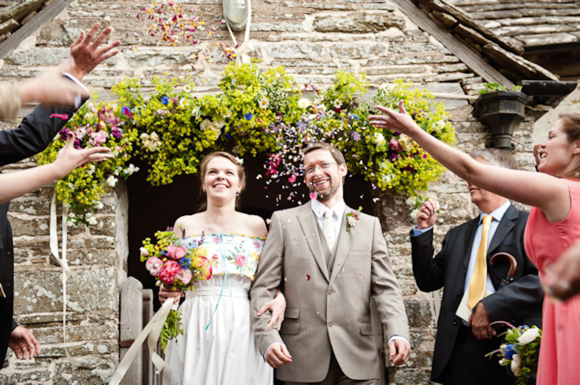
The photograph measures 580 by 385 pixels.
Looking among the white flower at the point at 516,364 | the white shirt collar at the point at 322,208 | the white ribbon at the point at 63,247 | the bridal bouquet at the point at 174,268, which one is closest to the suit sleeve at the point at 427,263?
the white shirt collar at the point at 322,208

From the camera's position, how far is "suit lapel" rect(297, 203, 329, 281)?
372 cm

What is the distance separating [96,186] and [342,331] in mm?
2369

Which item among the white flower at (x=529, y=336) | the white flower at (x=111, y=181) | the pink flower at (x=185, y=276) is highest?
the white flower at (x=111, y=181)

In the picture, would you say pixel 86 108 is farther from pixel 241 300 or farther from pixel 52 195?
pixel 241 300

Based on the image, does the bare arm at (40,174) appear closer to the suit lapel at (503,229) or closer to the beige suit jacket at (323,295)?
the beige suit jacket at (323,295)

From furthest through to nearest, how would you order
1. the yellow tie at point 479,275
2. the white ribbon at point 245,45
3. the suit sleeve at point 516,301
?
the white ribbon at point 245,45
the yellow tie at point 479,275
the suit sleeve at point 516,301

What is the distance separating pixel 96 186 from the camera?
4770 mm

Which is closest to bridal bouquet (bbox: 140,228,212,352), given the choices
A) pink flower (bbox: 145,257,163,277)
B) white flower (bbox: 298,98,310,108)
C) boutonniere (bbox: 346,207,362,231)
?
pink flower (bbox: 145,257,163,277)

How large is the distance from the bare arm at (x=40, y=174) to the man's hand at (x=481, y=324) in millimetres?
2273

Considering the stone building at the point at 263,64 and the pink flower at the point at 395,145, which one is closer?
the stone building at the point at 263,64

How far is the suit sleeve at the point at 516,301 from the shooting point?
11.4ft

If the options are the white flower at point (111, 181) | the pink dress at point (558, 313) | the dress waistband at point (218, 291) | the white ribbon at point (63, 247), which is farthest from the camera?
the white flower at point (111, 181)

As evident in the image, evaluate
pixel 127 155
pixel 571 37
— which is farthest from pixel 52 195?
pixel 571 37

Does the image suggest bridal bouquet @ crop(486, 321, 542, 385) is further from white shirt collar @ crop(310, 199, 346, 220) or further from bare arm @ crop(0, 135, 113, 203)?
bare arm @ crop(0, 135, 113, 203)
